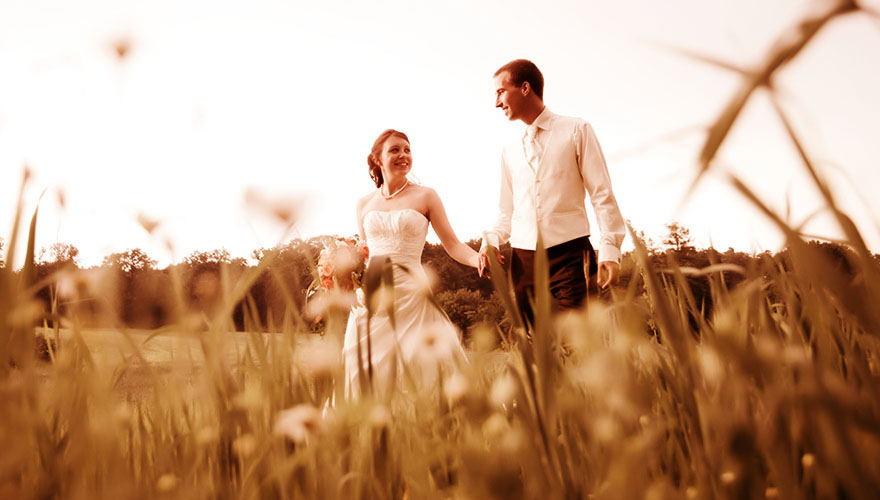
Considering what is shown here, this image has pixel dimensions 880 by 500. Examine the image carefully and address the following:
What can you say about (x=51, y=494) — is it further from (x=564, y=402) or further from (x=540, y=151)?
(x=540, y=151)

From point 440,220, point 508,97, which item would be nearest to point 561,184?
point 508,97

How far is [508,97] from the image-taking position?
16.7 ft

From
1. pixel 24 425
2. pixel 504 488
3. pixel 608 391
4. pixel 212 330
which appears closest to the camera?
pixel 504 488

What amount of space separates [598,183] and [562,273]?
741 mm

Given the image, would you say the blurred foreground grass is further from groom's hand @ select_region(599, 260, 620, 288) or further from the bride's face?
the bride's face

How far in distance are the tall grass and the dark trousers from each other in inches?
126

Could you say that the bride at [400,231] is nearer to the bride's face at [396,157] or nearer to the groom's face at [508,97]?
the bride's face at [396,157]

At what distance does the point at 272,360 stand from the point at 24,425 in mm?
384

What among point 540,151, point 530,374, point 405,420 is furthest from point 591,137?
point 530,374

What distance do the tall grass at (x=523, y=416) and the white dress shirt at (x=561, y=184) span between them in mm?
3321

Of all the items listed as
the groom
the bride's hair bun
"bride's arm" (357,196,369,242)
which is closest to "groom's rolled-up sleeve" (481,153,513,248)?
the groom

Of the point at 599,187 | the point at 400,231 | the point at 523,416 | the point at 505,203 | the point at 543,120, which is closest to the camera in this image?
the point at 523,416

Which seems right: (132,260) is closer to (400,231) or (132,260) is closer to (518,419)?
(518,419)

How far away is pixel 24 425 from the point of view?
82cm
